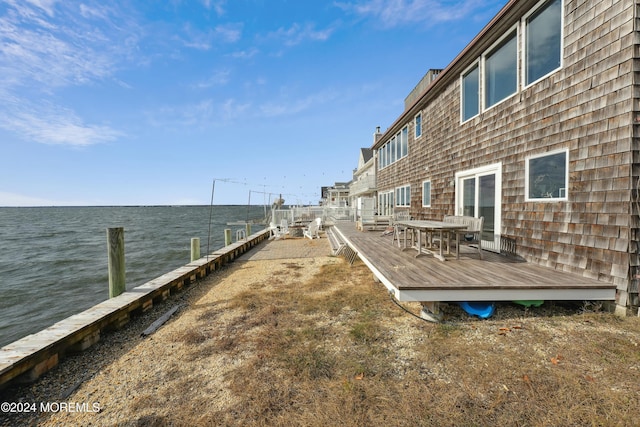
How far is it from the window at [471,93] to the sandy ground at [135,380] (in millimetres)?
7236

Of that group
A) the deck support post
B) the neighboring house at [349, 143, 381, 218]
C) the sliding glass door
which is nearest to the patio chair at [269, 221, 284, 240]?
the neighboring house at [349, 143, 381, 218]

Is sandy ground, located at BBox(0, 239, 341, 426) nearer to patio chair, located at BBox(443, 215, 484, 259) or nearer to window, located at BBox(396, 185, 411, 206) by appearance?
patio chair, located at BBox(443, 215, 484, 259)

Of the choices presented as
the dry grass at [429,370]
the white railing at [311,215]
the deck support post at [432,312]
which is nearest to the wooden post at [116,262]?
the dry grass at [429,370]

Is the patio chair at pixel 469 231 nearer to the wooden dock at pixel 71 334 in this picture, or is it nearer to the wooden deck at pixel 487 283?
the wooden deck at pixel 487 283

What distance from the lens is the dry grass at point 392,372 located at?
222 cm

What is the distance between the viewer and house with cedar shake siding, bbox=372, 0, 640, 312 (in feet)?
11.7

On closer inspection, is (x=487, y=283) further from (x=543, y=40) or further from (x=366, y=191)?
(x=366, y=191)

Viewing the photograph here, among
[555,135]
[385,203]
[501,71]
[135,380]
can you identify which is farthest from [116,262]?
[385,203]

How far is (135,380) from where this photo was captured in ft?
9.95

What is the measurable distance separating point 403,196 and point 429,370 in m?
9.94

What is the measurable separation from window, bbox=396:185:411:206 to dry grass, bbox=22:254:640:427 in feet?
24.7

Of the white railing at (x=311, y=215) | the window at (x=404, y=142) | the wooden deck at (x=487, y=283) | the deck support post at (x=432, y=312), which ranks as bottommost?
the deck support post at (x=432, y=312)

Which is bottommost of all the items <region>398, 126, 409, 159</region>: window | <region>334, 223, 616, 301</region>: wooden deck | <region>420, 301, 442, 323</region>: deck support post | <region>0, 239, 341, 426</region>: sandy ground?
<region>0, 239, 341, 426</region>: sandy ground

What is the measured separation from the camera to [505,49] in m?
5.74
